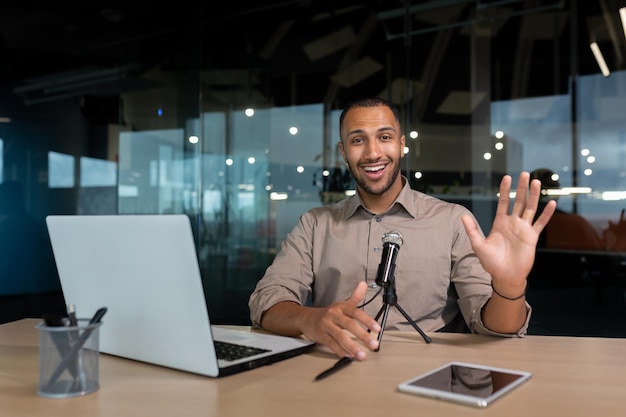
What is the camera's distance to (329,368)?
1257mm

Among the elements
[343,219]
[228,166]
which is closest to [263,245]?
[228,166]

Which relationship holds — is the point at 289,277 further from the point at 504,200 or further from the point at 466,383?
the point at 466,383

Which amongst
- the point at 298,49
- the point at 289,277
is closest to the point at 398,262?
the point at 289,277

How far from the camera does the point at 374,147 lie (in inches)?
81.7

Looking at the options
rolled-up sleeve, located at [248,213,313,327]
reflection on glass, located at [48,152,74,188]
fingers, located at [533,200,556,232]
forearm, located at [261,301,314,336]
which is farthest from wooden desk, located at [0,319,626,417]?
reflection on glass, located at [48,152,74,188]

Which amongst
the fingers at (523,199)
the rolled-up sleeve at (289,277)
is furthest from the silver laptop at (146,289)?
the fingers at (523,199)

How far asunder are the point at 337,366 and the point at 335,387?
0.13m

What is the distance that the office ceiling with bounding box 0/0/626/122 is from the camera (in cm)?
470

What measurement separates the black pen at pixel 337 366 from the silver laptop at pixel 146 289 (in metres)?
0.14

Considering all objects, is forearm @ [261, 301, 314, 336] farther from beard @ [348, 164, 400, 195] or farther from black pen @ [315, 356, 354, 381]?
beard @ [348, 164, 400, 195]

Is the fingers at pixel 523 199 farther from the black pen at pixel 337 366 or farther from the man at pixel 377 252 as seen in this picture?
the black pen at pixel 337 366

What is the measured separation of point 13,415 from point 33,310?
483cm

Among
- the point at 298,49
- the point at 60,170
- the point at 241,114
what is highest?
the point at 298,49

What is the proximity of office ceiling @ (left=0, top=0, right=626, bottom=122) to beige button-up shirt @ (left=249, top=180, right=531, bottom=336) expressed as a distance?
9.66 feet
